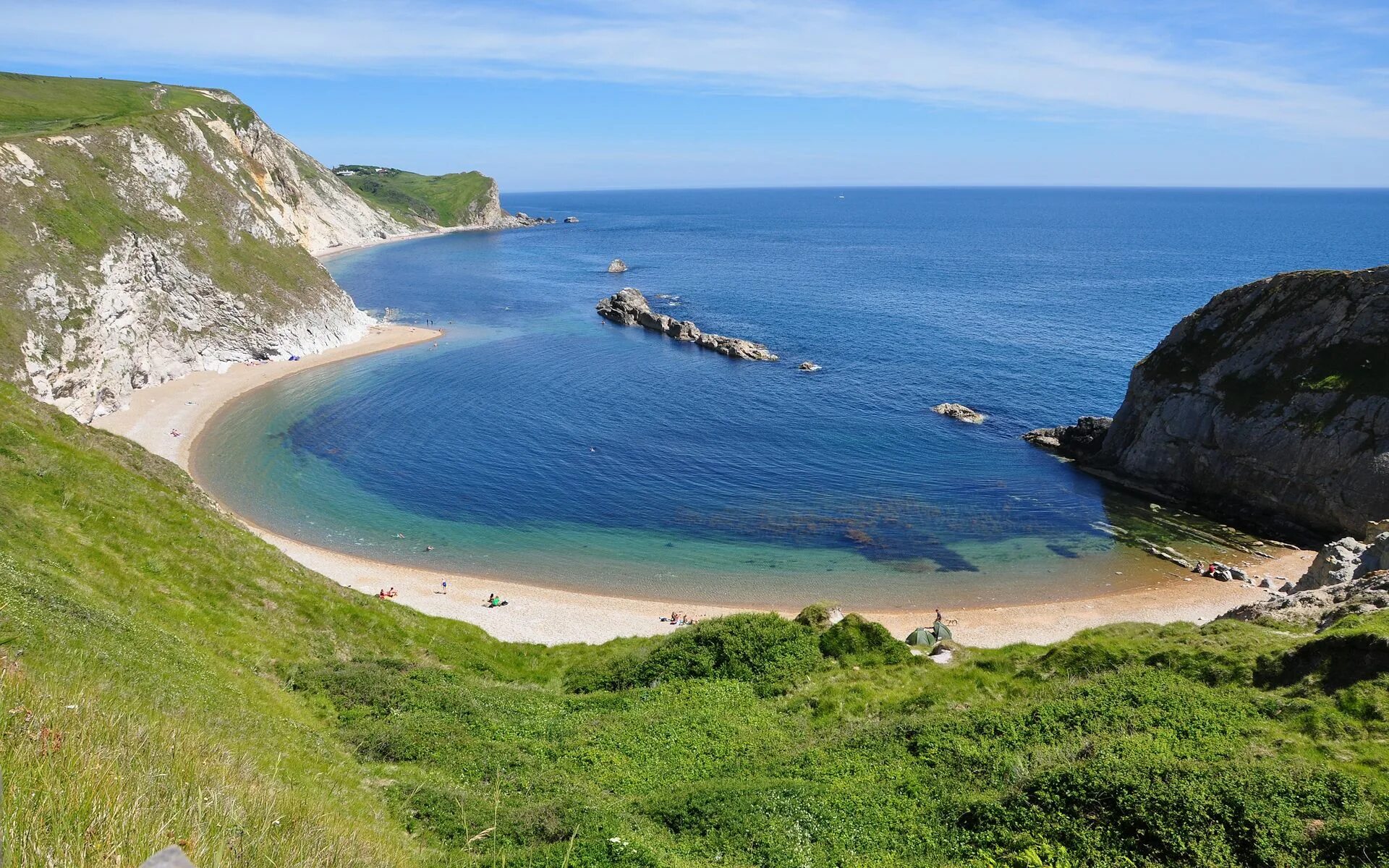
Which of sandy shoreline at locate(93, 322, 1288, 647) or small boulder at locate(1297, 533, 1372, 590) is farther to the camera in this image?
sandy shoreline at locate(93, 322, 1288, 647)

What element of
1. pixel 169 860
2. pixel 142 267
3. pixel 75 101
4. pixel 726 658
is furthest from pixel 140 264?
pixel 169 860

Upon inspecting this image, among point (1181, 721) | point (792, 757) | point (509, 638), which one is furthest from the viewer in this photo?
point (509, 638)

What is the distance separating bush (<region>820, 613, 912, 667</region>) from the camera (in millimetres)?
24969

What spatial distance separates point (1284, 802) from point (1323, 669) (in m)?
6.43

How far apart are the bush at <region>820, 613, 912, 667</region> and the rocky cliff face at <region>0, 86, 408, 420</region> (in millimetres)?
55731

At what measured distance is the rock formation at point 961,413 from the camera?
7269cm

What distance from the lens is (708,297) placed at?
137 meters

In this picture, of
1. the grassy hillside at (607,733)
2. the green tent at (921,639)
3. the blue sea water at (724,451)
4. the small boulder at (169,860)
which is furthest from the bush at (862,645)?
the small boulder at (169,860)

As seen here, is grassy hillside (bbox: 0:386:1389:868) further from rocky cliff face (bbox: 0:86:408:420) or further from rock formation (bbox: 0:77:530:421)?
rock formation (bbox: 0:77:530:421)

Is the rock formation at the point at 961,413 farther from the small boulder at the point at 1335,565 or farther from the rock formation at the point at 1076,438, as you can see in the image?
the small boulder at the point at 1335,565

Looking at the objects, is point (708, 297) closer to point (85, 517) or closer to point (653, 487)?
point (653, 487)

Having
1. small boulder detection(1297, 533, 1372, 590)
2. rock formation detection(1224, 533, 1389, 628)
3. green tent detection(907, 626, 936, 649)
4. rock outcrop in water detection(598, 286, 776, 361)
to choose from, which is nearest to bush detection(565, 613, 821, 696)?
green tent detection(907, 626, 936, 649)

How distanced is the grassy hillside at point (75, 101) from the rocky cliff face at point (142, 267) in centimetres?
268

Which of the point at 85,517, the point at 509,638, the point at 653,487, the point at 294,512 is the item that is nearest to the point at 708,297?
the point at 653,487
